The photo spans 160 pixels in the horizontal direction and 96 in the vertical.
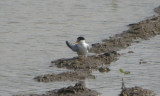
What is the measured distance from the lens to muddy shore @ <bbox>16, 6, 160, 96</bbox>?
38.2 ft

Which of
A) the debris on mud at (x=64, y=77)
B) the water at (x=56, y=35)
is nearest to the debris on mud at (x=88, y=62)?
the water at (x=56, y=35)

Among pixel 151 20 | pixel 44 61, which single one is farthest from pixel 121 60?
pixel 151 20

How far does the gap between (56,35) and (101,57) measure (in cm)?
424

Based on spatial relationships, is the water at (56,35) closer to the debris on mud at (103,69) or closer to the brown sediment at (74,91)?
the debris on mud at (103,69)

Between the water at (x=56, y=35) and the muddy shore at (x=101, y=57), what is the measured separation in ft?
0.97

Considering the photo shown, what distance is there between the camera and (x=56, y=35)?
57.2ft

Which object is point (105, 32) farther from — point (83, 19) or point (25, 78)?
point (25, 78)

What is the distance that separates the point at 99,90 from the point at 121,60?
3.02 meters

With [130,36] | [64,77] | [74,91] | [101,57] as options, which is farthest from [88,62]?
[130,36]

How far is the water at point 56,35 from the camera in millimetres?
11445

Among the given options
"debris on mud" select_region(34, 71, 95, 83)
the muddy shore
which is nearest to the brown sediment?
the muddy shore

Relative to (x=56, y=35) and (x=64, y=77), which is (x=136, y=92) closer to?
(x=64, y=77)

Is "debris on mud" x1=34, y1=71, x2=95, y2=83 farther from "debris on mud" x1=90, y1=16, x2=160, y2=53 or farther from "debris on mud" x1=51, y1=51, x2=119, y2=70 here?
"debris on mud" x1=90, y1=16, x2=160, y2=53

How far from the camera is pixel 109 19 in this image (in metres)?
20.7
